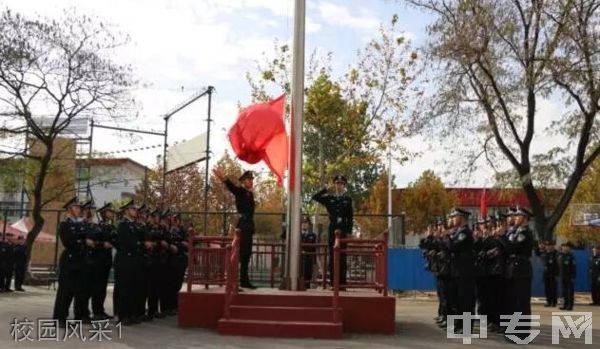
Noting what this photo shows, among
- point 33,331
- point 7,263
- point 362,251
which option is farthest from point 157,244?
point 7,263

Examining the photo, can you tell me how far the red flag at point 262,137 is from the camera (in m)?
11.1

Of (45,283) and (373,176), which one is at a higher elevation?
(373,176)

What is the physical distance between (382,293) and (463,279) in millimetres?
1135

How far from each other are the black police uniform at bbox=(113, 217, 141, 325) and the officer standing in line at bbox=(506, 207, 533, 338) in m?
5.17

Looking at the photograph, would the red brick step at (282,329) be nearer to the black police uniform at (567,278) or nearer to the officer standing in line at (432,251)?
the officer standing in line at (432,251)

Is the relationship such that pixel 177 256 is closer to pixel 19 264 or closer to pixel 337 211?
pixel 337 211

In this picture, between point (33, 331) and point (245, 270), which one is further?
point (245, 270)

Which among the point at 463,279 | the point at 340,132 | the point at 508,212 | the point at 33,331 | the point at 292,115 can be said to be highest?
the point at 340,132

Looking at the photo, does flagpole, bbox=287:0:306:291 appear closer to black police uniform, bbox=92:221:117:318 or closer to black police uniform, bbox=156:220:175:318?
black police uniform, bbox=156:220:175:318

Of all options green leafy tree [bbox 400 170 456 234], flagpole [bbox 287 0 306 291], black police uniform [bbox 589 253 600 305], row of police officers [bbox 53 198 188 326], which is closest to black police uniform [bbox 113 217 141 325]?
row of police officers [bbox 53 198 188 326]

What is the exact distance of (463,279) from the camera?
9.95 metres

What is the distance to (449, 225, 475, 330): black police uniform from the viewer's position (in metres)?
9.92

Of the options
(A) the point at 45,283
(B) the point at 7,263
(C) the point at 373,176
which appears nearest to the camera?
(B) the point at 7,263

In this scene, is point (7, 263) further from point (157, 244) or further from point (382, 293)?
point (382, 293)
